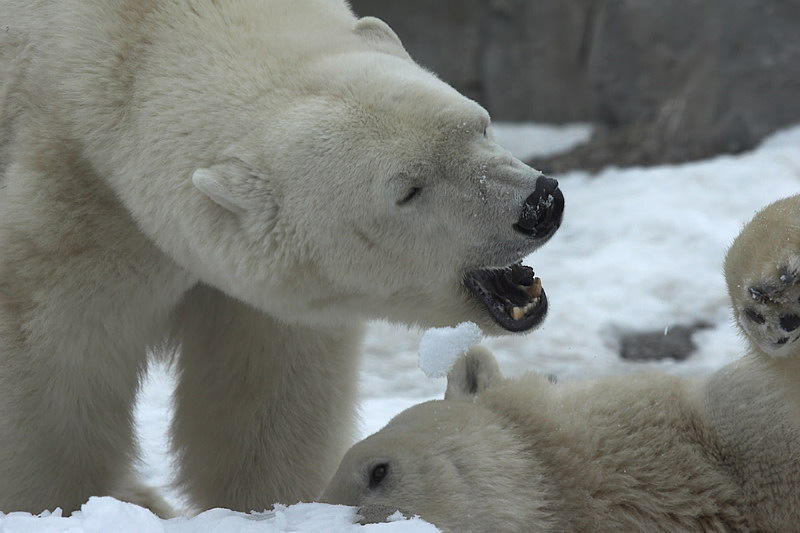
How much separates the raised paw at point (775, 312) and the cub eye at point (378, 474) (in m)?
0.96

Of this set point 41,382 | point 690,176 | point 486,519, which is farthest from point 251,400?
point 690,176

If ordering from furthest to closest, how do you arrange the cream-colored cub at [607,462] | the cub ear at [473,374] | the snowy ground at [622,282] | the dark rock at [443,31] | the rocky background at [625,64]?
the dark rock at [443,31]
the rocky background at [625,64]
the snowy ground at [622,282]
the cub ear at [473,374]
the cream-colored cub at [607,462]

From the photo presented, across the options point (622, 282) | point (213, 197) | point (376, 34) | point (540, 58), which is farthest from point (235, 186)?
point (540, 58)

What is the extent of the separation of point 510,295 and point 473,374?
40 cm

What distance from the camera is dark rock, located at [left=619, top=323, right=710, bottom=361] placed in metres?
5.21

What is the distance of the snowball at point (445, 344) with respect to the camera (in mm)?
2896

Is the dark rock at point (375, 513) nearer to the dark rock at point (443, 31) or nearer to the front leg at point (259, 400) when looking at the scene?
the front leg at point (259, 400)

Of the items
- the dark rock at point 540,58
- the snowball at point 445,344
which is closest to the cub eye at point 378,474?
the snowball at point 445,344

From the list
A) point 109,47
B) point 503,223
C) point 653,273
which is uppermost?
point 109,47

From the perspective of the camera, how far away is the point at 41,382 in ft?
9.94

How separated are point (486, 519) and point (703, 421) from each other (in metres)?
0.63

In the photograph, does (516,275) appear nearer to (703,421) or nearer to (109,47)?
(703,421)

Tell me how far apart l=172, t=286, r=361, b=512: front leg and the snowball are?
→ 44cm

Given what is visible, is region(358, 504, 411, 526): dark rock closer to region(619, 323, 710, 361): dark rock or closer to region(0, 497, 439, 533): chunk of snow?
region(0, 497, 439, 533): chunk of snow
